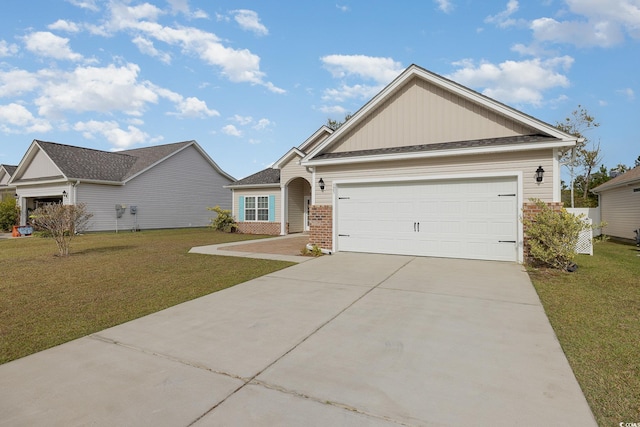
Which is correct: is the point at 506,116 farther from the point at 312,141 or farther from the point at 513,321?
the point at 312,141

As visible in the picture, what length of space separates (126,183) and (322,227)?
17.5m

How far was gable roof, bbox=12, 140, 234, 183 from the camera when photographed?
20141 mm

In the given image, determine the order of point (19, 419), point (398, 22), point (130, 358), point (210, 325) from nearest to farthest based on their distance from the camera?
point (19, 419) → point (130, 358) → point (210, 325) → point (398, 22)

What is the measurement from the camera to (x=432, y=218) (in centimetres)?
953

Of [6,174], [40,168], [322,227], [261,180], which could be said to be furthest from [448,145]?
[6,174]

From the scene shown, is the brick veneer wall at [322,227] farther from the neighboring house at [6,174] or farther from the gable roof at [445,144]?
the neighboring house at [6,174]

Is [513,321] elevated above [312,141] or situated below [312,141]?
below

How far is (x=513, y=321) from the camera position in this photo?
434 cm

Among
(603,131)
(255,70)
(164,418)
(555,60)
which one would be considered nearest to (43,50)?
(255,70)

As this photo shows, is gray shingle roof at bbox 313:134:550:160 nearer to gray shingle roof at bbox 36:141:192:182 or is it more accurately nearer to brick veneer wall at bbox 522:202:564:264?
brick veneer wall at bbox 522:202:564:264

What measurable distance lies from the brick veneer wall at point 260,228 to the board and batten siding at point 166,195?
6932 mm

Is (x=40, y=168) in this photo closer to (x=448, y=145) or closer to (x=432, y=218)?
(x=432, y=218)

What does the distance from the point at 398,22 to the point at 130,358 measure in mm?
13602

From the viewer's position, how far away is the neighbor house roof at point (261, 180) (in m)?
20.4
